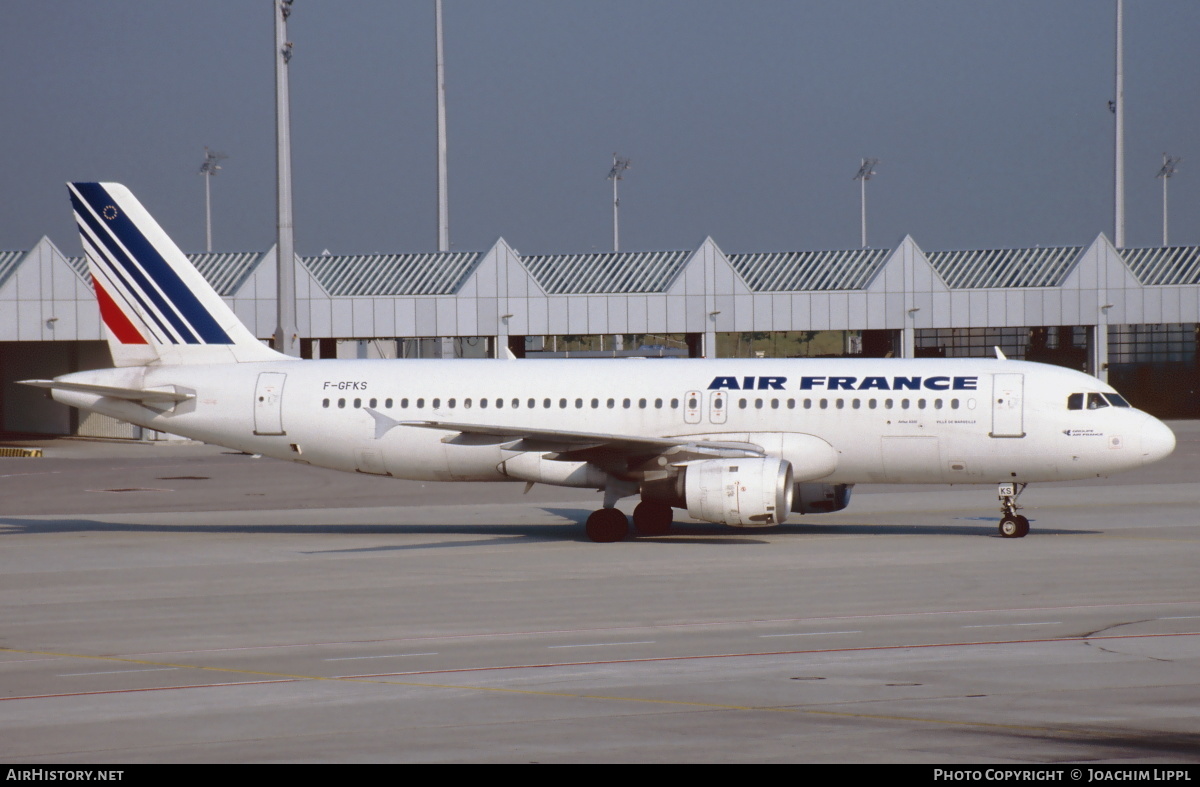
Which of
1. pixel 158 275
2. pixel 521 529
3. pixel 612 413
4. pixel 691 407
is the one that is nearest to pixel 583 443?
pixel 612 413

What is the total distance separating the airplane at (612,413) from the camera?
28859 millimetres

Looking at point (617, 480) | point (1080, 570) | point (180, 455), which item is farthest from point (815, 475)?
point (180, 455)

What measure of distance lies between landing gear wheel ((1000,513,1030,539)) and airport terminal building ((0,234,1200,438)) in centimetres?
3961

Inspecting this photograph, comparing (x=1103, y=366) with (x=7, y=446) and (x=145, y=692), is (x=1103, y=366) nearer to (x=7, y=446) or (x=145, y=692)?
(x=7, y=446)

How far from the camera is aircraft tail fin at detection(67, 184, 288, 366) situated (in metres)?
32.8

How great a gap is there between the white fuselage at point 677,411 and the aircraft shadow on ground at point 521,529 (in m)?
1.75

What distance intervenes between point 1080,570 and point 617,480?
10037 millimetres

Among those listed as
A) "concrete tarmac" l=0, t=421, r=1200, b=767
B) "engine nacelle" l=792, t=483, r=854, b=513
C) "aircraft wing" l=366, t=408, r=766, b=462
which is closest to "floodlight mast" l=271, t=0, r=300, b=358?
"concrete tarmac" l=0, t=421, r=1200, b=767

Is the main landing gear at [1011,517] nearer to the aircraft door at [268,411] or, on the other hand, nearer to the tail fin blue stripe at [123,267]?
the aircraft door at [268,411]

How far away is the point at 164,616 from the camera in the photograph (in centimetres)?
2081

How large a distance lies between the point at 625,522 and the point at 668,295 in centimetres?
4090

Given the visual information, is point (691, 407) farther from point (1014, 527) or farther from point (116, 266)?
point (116, 266)

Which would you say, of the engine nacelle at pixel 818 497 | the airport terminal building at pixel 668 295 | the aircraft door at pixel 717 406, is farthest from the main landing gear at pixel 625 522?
the airport terminal building at pixel 668 295

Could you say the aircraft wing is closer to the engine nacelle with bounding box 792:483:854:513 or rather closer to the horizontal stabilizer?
the engine nacelle with bounding box 792:483:854:513
